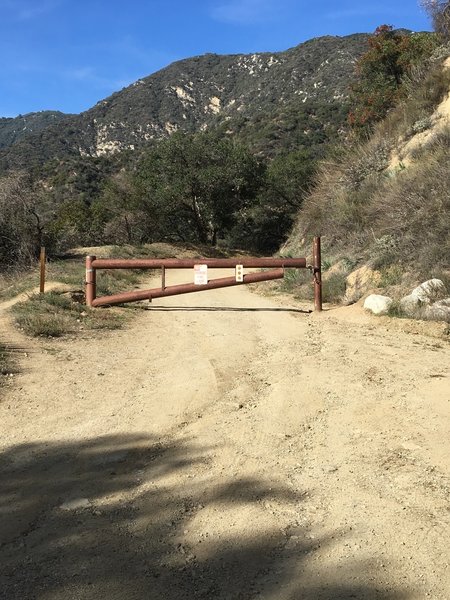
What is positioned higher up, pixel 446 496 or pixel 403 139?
pixel 403 139

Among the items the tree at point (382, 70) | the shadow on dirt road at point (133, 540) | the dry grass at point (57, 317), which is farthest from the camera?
the tree at point (382, 70)

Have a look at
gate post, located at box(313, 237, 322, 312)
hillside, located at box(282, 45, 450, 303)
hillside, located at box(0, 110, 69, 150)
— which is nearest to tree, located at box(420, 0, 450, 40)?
hillside, located at box(282, 45, 450, 303)

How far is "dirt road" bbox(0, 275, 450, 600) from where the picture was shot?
2.65 m

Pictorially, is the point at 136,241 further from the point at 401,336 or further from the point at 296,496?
the point at 296,496

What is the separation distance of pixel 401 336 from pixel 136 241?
2408 cm

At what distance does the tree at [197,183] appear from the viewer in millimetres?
28656

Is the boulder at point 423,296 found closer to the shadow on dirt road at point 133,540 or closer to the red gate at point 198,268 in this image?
the red gate at point 198,268

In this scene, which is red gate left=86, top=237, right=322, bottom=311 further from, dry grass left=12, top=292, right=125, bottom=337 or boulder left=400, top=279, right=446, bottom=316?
boulder left=400, top=279, right=446, bottom=316

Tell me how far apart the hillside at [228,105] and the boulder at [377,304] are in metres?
38.1

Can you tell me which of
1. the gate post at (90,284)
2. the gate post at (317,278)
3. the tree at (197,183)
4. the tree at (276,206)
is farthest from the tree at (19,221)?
the tree at (276,206)

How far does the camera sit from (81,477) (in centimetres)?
370

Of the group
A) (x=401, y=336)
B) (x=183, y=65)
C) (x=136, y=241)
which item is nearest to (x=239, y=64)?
(x=183, y=65)

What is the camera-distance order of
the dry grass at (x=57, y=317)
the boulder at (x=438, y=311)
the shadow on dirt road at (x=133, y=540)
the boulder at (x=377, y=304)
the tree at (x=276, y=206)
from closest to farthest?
the shadow on dirt road at (x=133, y=540) < the dry grass at (x=57, y=317) < the boulder at (x=438, y=311) < the boulder at (x=377, y=304) < the tree at (x=276, y=206)

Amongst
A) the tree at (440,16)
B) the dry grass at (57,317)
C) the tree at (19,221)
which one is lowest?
the dry grass at (57,317)
